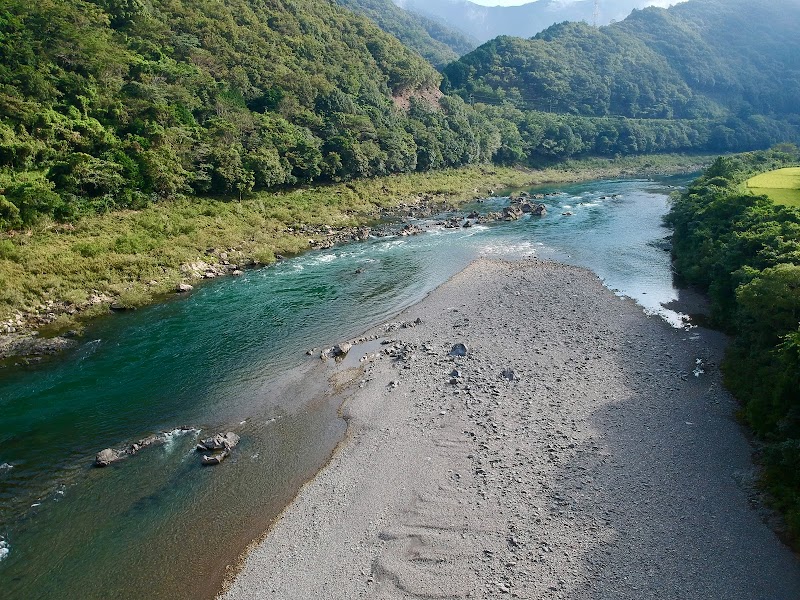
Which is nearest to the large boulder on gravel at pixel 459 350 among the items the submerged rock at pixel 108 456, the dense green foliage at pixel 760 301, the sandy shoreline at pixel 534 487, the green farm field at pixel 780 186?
the sandy shoreline at pixel 534 487

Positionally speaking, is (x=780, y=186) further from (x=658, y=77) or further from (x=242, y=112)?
(x=658, y=77)

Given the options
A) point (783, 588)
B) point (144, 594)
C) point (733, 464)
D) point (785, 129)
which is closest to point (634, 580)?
point (783, 588)

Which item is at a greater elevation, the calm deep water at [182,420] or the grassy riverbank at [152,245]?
the grassy riverbank at [152,245]

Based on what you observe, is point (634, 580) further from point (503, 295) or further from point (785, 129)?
point (785, 129)

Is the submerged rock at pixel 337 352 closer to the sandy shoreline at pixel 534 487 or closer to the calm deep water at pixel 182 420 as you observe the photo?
the calm deep water at pixel 182 420

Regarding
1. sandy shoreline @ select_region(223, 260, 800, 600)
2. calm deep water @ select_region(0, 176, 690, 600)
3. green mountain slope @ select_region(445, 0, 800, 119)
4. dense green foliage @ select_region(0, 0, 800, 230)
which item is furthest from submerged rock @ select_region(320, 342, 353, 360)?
green mountain slope @ select_region(445, 0, 800, 119)

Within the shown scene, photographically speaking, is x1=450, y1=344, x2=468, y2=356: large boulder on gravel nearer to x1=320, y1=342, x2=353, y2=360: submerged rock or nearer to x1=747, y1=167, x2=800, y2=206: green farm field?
x1=320, y1=342, x2=353, y2=360: submerged rock
